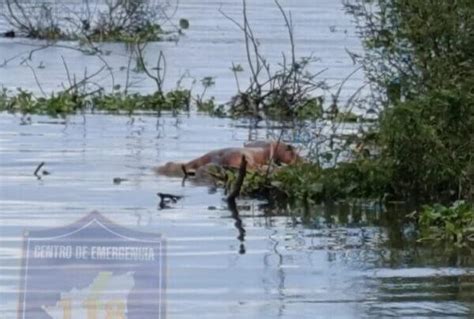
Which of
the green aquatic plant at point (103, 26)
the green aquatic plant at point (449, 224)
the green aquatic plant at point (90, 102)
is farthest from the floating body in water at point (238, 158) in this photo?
the green aquatic plant at point (103, 26)

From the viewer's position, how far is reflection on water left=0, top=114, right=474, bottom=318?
9180mm

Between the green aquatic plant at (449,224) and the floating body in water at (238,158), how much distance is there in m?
2.44

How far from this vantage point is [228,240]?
11.5 metres

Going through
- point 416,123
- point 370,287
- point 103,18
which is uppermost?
point 103,18

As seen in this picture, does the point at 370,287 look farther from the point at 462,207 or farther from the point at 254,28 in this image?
the point at 254,28

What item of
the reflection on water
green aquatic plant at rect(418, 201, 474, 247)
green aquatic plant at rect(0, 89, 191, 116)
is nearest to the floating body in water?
the reflection on water

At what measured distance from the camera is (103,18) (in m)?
34.6

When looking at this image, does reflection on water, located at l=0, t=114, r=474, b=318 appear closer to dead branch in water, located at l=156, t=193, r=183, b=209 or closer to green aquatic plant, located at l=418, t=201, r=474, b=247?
dead branch in water, located at l=156, t=193, r=183, b=209

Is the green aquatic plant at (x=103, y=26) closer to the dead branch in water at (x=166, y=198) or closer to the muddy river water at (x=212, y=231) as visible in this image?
the muddy river water at (x=212, y=231)

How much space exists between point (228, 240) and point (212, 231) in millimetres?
402

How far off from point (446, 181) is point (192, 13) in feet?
102

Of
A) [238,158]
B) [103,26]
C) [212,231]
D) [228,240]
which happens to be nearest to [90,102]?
[238,158]

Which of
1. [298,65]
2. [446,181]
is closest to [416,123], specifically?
[446,181]

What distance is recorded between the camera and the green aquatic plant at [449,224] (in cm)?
1167
